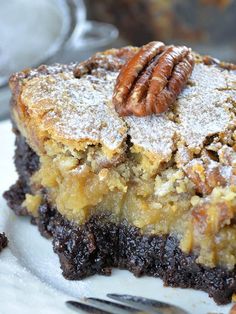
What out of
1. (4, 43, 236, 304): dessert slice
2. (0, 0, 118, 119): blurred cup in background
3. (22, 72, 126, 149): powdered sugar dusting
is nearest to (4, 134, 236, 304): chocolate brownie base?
(4, 43, 236, 304): dessert slice

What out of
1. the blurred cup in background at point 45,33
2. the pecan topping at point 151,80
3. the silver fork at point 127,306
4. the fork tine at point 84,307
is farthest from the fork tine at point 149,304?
the blurred cup in background at point 45,33

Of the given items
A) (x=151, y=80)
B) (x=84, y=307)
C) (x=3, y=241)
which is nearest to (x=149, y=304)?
(x=84, y=307)

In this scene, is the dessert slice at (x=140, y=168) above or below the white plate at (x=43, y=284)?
above

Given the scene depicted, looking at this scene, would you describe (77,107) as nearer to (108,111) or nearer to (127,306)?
(108,111)

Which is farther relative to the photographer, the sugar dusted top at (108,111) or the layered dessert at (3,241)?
the layered dessert at (3,241)

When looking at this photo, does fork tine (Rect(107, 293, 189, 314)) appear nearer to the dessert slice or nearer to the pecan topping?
the dessert slice

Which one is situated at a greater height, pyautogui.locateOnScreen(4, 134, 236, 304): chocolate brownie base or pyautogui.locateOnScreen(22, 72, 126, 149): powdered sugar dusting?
pyautogui.locateOnScreen(22, 72, 126, 149): powdered sugar dusting

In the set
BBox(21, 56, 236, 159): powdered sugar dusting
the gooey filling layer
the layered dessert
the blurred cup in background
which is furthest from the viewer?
the blurred cup in background

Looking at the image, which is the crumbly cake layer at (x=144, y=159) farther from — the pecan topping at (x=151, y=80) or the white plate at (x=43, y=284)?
the white plate at (x=43, y=284)
